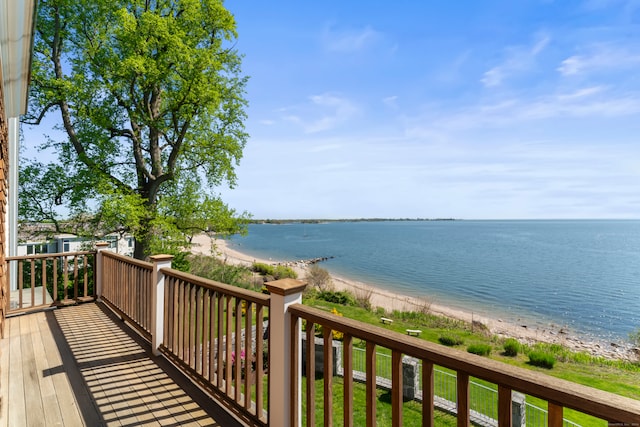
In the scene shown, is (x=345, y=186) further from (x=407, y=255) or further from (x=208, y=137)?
(x=208, y=137)

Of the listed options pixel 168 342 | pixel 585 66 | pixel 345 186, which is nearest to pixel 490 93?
pixel 585 66

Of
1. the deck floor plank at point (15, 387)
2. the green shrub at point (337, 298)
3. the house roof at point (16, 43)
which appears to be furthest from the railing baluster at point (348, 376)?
the green shrub at point (337, 298)

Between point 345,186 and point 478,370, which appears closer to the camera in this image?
point 478,370

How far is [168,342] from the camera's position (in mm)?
3270

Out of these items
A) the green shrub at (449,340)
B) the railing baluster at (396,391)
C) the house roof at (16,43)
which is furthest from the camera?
the green shrub at (449,340)

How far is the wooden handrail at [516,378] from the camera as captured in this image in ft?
2.67

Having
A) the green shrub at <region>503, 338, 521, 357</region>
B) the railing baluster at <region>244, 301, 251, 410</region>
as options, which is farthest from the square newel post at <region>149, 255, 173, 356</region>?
the green shrub at <region>503, 338, 521, 357</region>

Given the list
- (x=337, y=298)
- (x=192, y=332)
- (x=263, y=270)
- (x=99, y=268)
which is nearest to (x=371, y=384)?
(x=192, y=332)

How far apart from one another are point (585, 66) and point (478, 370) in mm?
21200

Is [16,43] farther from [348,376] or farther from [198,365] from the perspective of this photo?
[348,376]

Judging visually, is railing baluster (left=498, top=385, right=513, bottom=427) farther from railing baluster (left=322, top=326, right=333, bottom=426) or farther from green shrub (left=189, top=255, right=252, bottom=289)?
green shrub (left=189, top=255, right=252, bottom=289)

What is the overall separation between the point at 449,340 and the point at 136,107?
1247cm

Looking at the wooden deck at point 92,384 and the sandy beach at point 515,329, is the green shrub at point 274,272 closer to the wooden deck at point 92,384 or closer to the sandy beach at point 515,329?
the sandy beach at point 515,329

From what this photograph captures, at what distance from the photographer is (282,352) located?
192 centimetres
